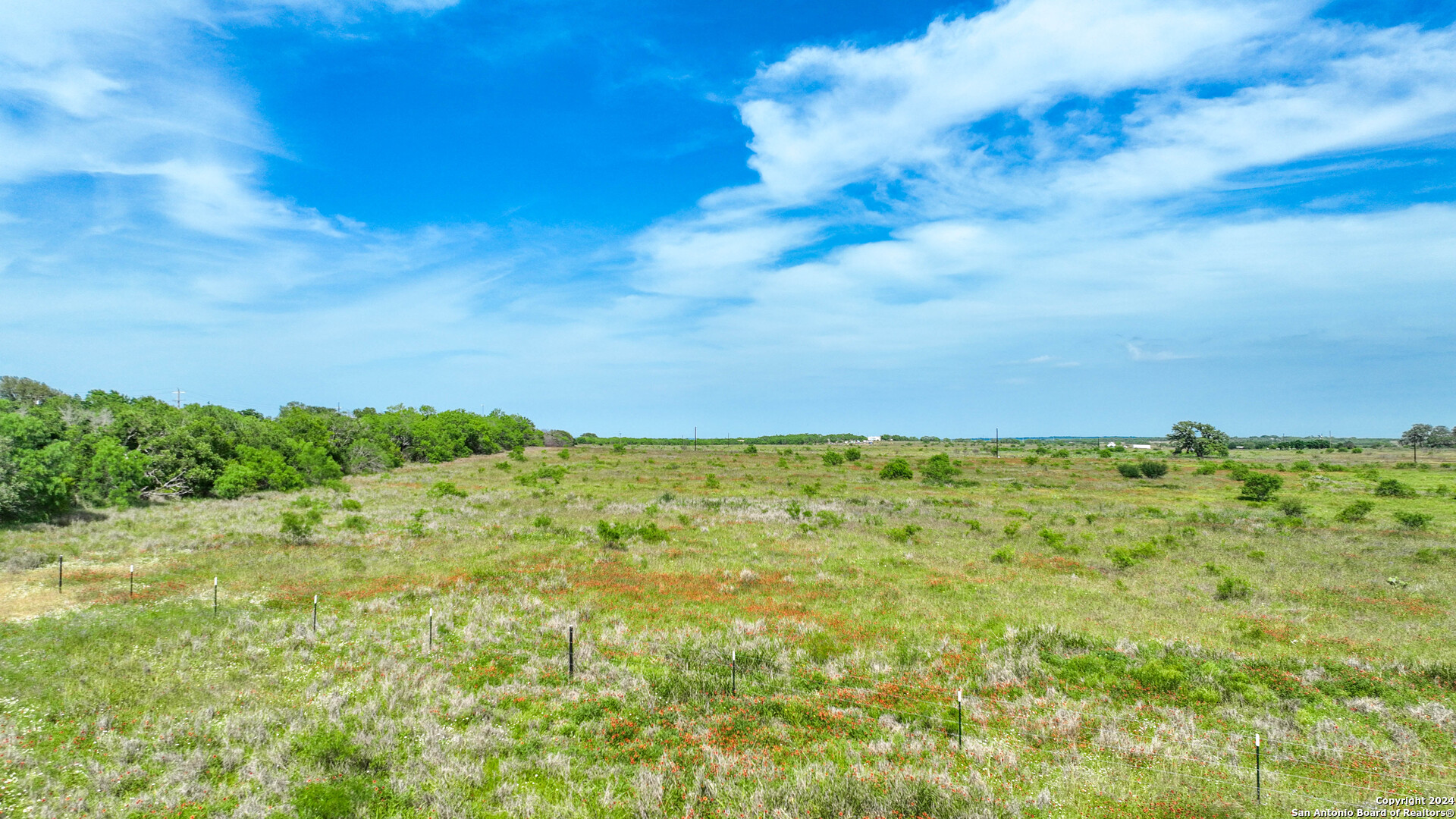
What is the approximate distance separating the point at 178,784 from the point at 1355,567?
3765cm

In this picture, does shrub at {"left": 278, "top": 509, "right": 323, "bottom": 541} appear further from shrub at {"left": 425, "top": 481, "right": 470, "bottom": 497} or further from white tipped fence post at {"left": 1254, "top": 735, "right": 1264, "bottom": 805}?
white tipped fence post at {"left": 1254, "top": 735, "right": 1264, "bottom": 805}

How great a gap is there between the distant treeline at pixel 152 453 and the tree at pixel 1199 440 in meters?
130

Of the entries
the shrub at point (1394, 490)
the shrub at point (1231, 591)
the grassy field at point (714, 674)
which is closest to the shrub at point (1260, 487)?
the shrub at point (1394, 490)

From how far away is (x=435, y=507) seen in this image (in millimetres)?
40156

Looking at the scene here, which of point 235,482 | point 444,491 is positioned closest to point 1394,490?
point 444,491

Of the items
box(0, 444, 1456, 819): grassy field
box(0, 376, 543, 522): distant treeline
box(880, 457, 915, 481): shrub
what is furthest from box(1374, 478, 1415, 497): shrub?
box(0, 376, 543, 522): distant treeline

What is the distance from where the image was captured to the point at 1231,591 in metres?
20.5

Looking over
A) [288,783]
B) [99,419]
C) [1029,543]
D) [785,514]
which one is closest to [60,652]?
[288,783]

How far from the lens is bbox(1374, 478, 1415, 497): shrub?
4981cm

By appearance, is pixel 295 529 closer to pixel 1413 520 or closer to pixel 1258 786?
pixel 1258 786

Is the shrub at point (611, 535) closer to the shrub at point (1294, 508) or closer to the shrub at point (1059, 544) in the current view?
the shrub at point (1059, 544)

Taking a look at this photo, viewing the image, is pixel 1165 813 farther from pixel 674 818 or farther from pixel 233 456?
pixel 233 456

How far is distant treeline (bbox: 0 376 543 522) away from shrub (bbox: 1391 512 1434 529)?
72811 millimetres

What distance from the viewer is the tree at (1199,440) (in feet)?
336
